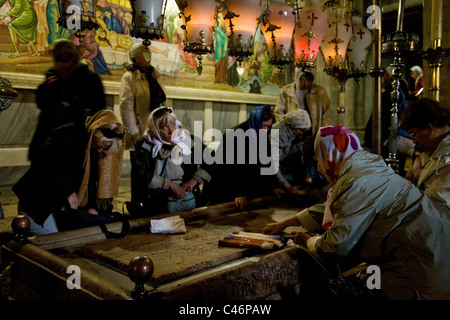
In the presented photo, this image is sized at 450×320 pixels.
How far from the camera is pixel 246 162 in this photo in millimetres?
4648

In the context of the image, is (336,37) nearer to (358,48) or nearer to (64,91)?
(358,48)

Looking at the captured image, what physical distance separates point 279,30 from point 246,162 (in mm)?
1709

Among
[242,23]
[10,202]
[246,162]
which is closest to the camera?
[242,23]

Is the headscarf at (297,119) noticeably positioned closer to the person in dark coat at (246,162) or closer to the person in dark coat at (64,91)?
the person in dark coat at (246,162)

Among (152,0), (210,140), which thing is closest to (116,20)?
(210,140)

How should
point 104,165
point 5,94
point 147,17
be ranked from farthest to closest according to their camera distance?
point 104,165
point 147,17
point 5,94

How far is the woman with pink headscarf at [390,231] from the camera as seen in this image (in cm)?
189

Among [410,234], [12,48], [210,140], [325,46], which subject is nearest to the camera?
[410,234]

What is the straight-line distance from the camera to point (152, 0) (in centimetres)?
249

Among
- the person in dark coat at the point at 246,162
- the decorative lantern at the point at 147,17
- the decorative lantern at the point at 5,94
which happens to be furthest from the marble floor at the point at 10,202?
the decorative lantern at the point at 147,17

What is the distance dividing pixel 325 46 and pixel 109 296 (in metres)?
3.47

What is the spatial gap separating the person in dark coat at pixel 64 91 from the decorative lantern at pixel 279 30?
192cm

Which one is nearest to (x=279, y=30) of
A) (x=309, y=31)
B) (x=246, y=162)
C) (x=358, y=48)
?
(x=309, y=31)

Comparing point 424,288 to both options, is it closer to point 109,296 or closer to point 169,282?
point 169,282
